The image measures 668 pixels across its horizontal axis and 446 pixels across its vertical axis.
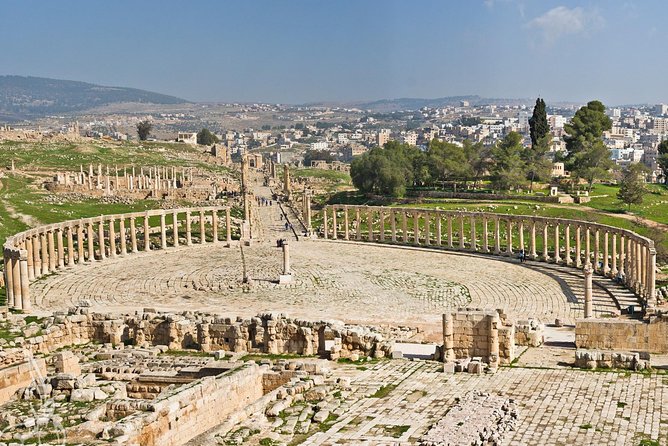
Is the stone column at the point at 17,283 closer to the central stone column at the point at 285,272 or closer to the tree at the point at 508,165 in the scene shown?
the central stone column at the point at 285,272

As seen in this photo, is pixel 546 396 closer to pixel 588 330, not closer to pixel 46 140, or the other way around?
pixel 588 330

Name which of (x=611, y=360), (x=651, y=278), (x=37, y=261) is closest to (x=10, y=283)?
(x=37, y=261)

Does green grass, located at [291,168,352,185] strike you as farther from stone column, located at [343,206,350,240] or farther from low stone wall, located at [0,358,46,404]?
low stone wall, located at [0,358,46,404]

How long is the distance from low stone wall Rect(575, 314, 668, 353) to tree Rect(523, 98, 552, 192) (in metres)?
53.6

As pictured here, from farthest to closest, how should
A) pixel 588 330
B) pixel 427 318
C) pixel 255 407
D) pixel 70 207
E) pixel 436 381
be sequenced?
pixel 70 207 < pixel 427 318 < pixel 588 330 < pixel 436 381 < pixel 255 407

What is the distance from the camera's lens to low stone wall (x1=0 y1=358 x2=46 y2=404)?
24134 mm

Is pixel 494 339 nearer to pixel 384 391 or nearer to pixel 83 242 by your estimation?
pixel 384 391

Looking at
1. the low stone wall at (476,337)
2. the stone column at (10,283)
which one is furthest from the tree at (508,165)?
the low stone wall at (476,337)

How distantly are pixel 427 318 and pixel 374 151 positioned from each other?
54.4 m

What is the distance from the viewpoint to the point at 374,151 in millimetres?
91375

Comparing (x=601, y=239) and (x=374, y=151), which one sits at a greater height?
(x=374, y=151)

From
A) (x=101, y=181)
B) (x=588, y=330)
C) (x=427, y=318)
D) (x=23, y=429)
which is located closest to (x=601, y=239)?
(x=427, y=318)

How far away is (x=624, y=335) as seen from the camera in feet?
100.0

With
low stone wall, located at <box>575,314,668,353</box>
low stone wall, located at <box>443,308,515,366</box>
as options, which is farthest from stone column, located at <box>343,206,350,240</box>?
low stone wall, located at <box>443,308,515,366</box>
